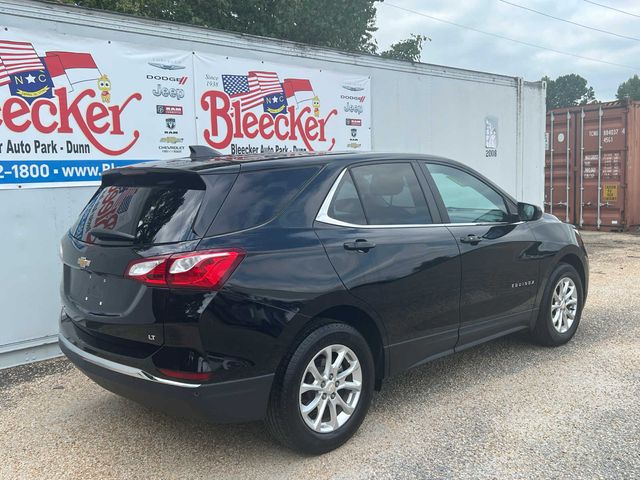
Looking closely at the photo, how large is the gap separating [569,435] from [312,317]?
1763 millimetres

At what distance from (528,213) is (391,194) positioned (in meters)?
1.51

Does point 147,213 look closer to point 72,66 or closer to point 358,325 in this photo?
point 358,325

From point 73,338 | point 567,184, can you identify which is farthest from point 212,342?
point 567,184

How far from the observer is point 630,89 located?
77938mm

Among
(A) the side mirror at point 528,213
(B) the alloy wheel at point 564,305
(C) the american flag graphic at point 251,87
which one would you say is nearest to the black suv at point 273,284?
(A) the side mirror at point 528,213

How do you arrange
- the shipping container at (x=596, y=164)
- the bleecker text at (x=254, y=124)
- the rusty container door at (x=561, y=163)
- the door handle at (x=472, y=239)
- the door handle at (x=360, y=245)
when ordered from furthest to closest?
1. the rusty container door at (x=561, y=163)
2. the shipping container at (x=596, y=164)
3. the bleecker text at (x=254, y=124)
4. the door handle at (x=472, y=239)
5. the door handle at (x=360, y=245)

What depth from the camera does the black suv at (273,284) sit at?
290 centimetres

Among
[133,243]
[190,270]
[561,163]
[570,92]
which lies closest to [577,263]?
[190,270]

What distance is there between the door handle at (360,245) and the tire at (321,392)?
0.46 m

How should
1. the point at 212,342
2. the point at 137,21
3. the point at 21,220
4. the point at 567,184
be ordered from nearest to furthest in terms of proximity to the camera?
1. the point at 212,342
2. the point at 21,220
3. the point at 137,21
4. the point at 567,184

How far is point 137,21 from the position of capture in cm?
548

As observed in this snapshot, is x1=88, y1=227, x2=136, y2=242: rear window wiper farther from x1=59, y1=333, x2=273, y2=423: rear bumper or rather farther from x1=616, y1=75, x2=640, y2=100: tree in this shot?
x1=616, y1=75, x2=640, y2=100: tree

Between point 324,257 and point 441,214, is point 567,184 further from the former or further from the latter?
point 324,257

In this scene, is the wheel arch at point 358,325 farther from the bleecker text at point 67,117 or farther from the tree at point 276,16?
the tree at point 276,16
